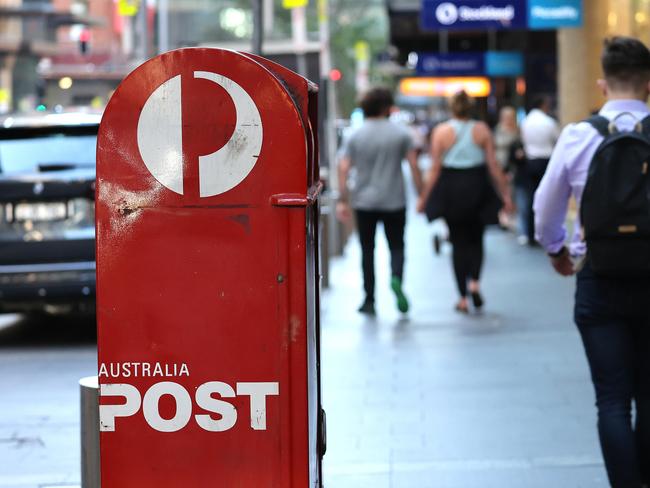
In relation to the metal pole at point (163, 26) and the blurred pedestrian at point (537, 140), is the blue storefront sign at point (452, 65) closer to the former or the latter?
the metal pole at point (163, 26)

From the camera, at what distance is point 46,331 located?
1064 cm

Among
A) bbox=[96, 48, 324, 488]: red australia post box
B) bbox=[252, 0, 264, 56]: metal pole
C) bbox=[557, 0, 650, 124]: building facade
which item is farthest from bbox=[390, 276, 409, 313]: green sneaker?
bbox=[96, 48, 324, 488]: red australia post box

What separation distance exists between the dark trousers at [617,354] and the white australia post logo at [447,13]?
12457mm

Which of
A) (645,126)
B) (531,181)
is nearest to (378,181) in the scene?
(531,181)

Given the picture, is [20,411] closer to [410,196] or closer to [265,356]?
[265,356]

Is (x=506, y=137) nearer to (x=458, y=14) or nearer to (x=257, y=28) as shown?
(x=458, y=14)

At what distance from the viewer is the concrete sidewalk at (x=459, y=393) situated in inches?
234

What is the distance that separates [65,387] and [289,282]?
463 cm

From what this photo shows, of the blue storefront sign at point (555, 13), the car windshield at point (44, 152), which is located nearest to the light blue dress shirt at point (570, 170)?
the car windshield at point (44, 152)

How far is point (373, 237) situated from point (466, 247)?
79cm

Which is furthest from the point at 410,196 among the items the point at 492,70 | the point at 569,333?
the point at 569,333

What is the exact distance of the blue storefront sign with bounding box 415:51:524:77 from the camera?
2756cm

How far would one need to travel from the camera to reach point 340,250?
54.4ft

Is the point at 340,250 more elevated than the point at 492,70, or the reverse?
the point at 492,70
